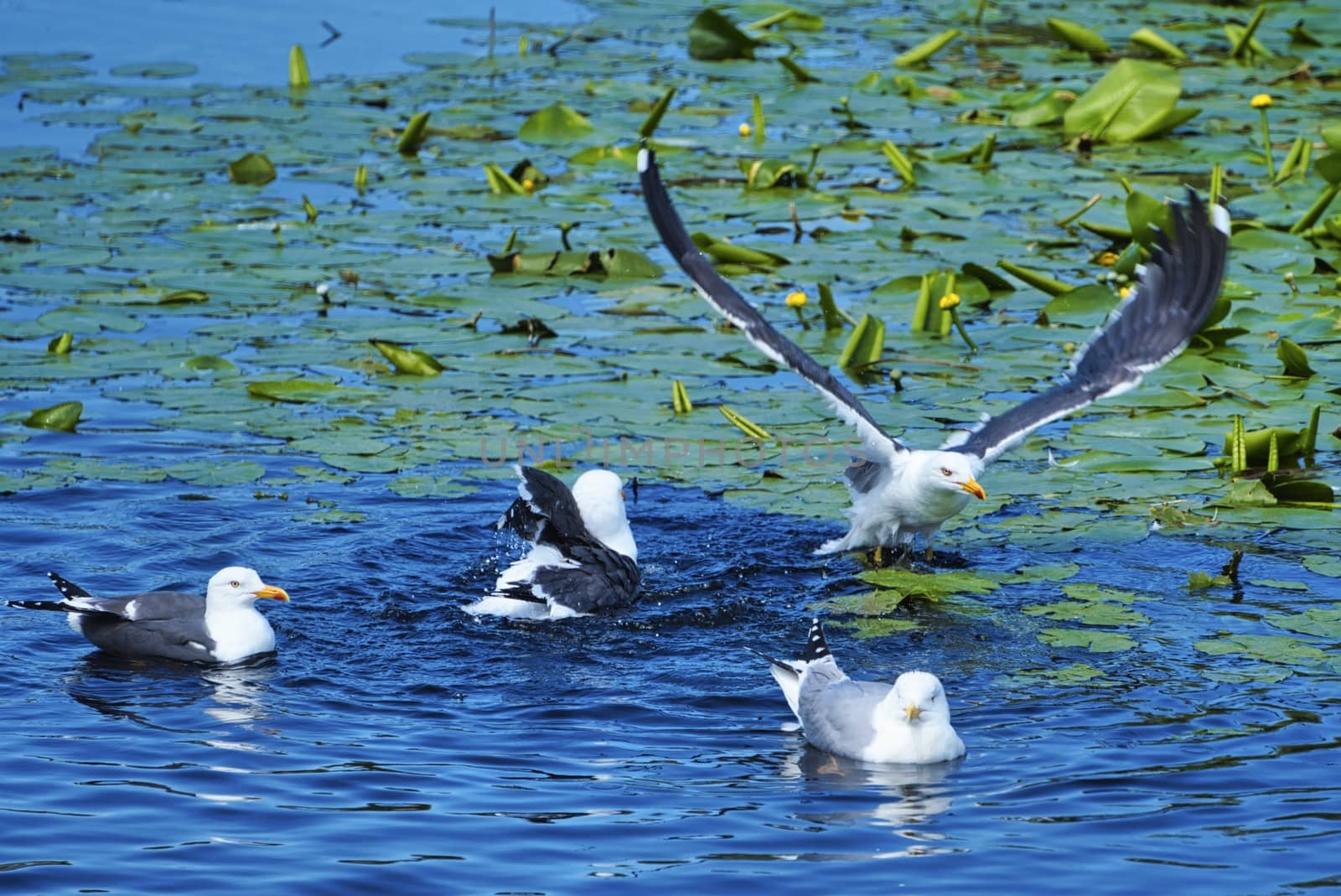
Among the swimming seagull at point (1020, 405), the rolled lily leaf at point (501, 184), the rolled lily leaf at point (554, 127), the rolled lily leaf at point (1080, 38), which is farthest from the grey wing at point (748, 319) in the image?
the rolled lily leaf at point (1080, 38)

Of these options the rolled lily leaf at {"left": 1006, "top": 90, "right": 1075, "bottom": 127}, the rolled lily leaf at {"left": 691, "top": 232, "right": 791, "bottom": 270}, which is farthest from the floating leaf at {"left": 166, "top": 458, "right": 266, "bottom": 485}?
the rolled lily leaf at {"left": 1006, "top": 90, "right": 1075, "bottom": 127}

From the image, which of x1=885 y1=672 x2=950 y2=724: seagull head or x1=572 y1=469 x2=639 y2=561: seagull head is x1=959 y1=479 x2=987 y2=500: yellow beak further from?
x1=885 y1=672 x2=950 y2=724: seagull head

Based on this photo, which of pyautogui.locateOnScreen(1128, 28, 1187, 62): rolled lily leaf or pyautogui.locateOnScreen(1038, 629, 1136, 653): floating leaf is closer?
pyautogui.locateOnScreen(1038, 629, 1136, 653): floating leaf

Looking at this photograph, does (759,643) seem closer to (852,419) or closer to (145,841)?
(852,419)

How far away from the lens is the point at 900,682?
19.8 ft

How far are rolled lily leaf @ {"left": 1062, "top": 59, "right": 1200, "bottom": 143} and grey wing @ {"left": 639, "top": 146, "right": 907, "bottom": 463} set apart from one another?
6746 mm

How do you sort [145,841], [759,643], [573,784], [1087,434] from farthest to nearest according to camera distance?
[1087,434]
[759,643]
[573,784]
[145,841]

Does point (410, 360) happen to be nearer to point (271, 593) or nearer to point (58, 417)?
point (58, 417)

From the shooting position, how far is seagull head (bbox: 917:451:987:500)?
783 centimetres

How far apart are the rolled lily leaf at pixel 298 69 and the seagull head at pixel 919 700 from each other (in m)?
11.6

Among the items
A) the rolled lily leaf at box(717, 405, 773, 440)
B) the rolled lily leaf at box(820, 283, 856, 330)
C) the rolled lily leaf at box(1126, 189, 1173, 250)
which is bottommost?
the rolled lily leaf at box(717, 405, 773, 440)

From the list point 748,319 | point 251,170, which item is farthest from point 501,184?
point 748,319

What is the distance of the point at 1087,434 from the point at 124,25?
500 inches

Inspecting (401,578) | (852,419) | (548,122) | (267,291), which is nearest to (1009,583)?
(852,419)
